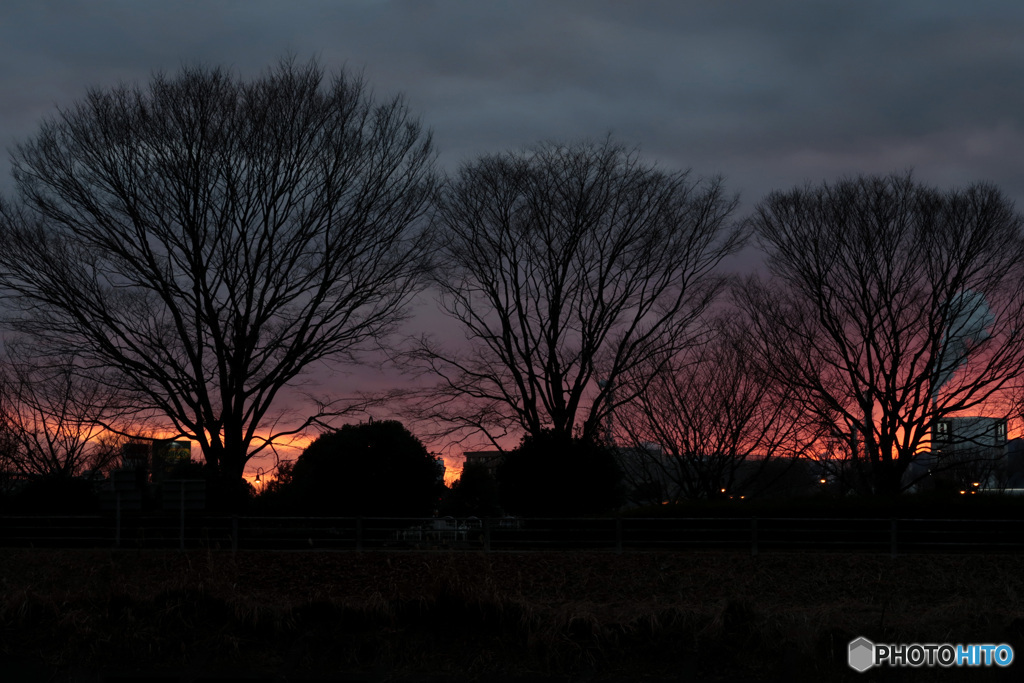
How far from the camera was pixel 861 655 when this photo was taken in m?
9.94

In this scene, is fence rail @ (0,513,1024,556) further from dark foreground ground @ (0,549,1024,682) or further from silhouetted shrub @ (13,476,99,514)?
dark foreground ground @ (0,549,1024,682)

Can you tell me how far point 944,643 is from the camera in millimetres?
10148

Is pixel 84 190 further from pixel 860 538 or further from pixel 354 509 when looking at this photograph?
pixel 860 538

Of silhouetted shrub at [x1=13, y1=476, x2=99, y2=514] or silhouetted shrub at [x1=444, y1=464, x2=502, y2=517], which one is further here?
silhouetted shrub at [x1=444, y1=464, x2=502, y2=517]

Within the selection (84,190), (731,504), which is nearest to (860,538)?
(731,504)

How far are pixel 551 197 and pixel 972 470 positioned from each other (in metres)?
33.3

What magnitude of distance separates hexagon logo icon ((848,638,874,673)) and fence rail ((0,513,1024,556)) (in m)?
10.5

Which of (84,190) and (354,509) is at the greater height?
(84,190)

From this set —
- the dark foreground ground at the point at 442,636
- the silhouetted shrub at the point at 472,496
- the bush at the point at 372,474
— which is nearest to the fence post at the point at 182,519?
the bush at the point at 372,474

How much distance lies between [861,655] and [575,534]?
1309cm

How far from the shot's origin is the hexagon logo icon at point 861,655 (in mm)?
9805

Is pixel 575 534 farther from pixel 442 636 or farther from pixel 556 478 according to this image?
pixel 442 636

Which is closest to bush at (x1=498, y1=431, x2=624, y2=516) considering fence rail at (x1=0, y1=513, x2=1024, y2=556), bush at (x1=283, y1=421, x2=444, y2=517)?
fence rail at (x1=0, y1=513, x2=1024, y2=556)

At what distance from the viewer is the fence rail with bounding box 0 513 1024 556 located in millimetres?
21094
